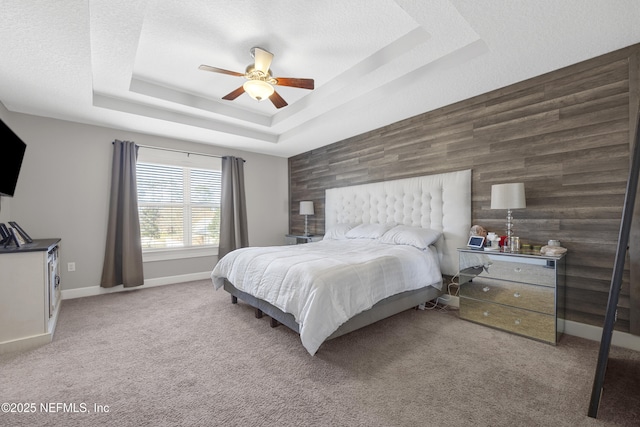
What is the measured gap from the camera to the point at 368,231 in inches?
153

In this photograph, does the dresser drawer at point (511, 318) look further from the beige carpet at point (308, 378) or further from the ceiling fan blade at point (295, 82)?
the ceiling fan blade at point (295, 82)

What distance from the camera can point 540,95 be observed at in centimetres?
270

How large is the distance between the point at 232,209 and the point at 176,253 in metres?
1.19

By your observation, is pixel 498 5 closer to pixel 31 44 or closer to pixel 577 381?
pixel 577 381

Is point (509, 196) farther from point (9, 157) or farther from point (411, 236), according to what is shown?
point (9, 157)

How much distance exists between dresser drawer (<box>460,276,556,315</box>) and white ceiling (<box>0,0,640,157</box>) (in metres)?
2.01

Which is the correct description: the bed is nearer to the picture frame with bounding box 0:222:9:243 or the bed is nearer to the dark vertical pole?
the dark vertical pole

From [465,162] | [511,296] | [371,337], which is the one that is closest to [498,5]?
[465,162]

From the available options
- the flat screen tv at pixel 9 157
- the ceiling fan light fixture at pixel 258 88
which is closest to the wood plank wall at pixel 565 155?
the ceiling fan light fixture at pixel 258 88

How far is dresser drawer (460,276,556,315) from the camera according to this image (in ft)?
7.64

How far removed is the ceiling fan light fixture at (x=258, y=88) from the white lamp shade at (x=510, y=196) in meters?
2.40

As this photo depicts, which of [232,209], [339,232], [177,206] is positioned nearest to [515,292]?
[339,232]

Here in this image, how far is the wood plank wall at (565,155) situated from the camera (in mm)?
2297

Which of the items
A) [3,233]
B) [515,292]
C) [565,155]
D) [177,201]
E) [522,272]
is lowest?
[515,292]
